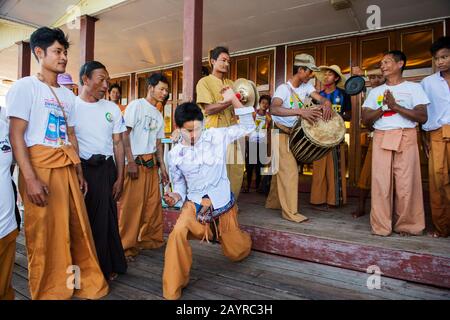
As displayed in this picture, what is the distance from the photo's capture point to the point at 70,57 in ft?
27.0

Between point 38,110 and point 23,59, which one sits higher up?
point 23,59


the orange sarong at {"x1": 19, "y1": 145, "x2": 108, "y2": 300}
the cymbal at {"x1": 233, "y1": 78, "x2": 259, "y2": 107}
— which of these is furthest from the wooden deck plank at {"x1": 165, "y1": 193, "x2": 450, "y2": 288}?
the orange sarong at {"x1": 19, "y1": 145, "x2": 108, "y2": 300}

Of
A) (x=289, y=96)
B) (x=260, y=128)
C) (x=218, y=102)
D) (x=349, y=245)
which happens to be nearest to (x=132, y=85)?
(x=260, y=128)

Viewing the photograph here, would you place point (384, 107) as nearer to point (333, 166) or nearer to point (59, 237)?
point (333, 166)

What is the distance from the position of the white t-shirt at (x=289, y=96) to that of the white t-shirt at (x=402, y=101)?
81cm

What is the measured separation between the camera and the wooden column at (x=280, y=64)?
666 centimetres

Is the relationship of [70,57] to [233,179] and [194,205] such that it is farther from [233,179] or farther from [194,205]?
[194,205]

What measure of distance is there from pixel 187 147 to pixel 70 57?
23.4ft

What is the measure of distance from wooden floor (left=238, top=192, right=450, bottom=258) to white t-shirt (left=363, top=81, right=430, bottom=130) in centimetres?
104

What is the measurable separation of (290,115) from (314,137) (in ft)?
1.15

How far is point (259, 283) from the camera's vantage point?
261 centimetres

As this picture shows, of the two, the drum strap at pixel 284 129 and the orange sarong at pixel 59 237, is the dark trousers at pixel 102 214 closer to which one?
the orange sarong at pixel 59 237

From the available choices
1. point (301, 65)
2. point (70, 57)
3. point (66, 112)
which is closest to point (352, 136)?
point (301, 65)

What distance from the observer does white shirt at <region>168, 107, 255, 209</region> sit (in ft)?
8.75
